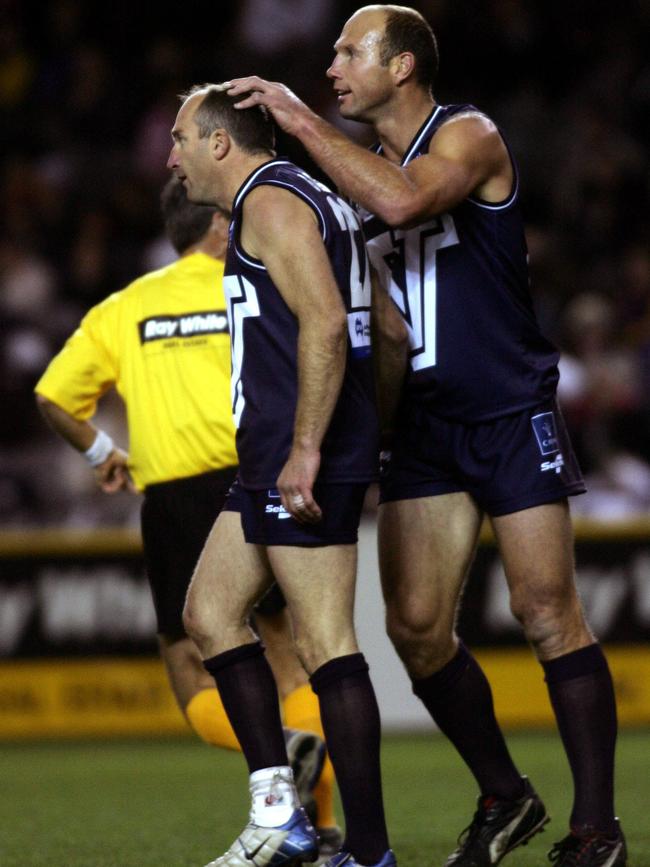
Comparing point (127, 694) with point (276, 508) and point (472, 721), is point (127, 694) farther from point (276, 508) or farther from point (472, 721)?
point (276, 508)

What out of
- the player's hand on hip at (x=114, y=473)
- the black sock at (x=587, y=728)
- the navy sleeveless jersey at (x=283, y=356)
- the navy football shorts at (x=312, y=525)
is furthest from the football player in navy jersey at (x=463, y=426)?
the player's hand on hip at (x=114, y=473)

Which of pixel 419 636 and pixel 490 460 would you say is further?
pixel 419 636

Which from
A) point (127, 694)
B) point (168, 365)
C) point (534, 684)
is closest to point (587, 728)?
point (168, 365)

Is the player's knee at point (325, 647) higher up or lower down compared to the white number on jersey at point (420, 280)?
lower down

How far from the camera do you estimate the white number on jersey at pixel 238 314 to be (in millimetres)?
4262

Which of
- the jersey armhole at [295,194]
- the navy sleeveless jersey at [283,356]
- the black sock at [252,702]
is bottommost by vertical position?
the black sock at [252,702]

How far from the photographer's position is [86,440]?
5.95 metres

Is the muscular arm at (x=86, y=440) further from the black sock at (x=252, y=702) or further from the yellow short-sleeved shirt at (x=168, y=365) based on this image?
the black sock at (x=252, y=702)

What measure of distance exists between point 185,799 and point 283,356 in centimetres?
312

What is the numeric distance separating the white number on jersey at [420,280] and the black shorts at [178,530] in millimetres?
1151

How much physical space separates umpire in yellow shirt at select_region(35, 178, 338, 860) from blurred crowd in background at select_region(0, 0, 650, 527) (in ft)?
14.1

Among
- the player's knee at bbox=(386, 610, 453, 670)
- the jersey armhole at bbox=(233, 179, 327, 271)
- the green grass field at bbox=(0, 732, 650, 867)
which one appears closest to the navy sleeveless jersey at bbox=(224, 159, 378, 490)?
the jersey armhole at bbox=(233, 179, 327, 271)

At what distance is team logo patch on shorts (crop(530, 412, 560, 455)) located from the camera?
4570 mm

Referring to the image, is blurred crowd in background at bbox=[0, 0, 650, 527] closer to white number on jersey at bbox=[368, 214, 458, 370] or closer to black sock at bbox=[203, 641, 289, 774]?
white number on jersey at bbox=[368, 214, 458, 370]
